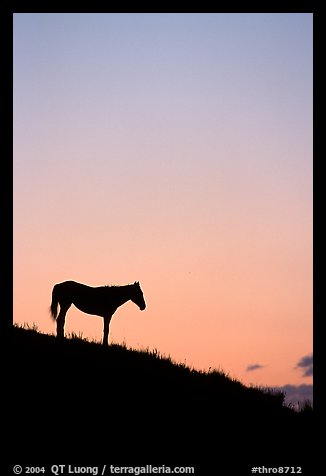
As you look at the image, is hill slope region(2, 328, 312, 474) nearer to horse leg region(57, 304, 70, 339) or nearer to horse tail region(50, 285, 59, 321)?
horse leg region(57, 304, 70, 339)

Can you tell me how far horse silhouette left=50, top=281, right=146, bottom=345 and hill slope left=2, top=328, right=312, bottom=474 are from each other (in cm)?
180

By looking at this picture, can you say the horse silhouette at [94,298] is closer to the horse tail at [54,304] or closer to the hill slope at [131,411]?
the horse tail at [54,304]

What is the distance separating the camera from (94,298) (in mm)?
Result: 24578

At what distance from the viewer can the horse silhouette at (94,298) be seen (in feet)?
80.3

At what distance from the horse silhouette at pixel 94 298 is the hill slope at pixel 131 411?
1.80 metres

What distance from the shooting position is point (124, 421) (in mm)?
17703

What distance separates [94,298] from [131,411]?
6.77 meters

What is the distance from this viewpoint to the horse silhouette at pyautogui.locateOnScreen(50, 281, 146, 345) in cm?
2447

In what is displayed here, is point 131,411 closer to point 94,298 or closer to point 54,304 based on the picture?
point 94,298

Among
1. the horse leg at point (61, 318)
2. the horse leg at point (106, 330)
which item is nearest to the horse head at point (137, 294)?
the horse leg at point (106, 330)

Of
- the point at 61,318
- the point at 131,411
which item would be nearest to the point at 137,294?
the point at 61,318

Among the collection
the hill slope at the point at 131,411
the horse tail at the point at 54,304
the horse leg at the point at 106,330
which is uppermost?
the horse tail at the point at 54,304

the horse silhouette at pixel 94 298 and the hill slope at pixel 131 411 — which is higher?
the horse silhouette at pixel 94 298
